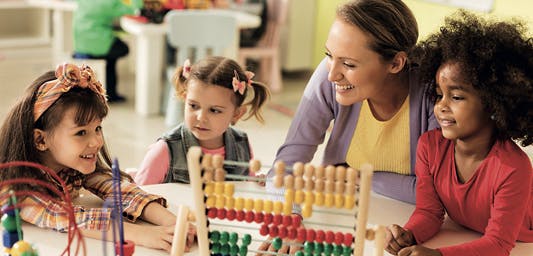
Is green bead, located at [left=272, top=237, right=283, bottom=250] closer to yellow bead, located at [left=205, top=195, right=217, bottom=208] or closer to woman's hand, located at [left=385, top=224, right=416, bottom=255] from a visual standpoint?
yellow bead, located at [left=205, top=195, right=217, bottom=208]

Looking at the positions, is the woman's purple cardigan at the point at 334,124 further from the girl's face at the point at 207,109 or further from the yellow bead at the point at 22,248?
the yellow bead at the point at 22,248

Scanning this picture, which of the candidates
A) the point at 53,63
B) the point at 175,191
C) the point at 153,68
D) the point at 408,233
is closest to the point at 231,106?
the point at 175,191

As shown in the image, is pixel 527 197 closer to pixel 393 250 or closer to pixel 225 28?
pixel 393 250

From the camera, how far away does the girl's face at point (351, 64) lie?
1.96m

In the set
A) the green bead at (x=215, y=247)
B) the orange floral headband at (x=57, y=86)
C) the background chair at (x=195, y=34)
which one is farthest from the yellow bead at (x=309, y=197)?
the background chair at (x=195, y=34)

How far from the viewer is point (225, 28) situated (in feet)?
16.3

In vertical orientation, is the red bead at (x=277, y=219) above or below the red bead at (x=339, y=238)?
above

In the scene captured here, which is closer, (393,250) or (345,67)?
(393,250)

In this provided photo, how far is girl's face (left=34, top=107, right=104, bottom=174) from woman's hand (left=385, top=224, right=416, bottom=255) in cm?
73

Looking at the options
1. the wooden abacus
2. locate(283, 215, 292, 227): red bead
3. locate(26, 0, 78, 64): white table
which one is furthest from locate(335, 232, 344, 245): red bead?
locate(26, 0, 78, 64): white table

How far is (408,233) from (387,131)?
1.22ft

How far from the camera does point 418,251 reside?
1708 mm

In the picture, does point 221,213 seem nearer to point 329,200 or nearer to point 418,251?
point 329,200

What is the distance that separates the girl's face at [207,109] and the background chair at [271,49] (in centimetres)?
350
